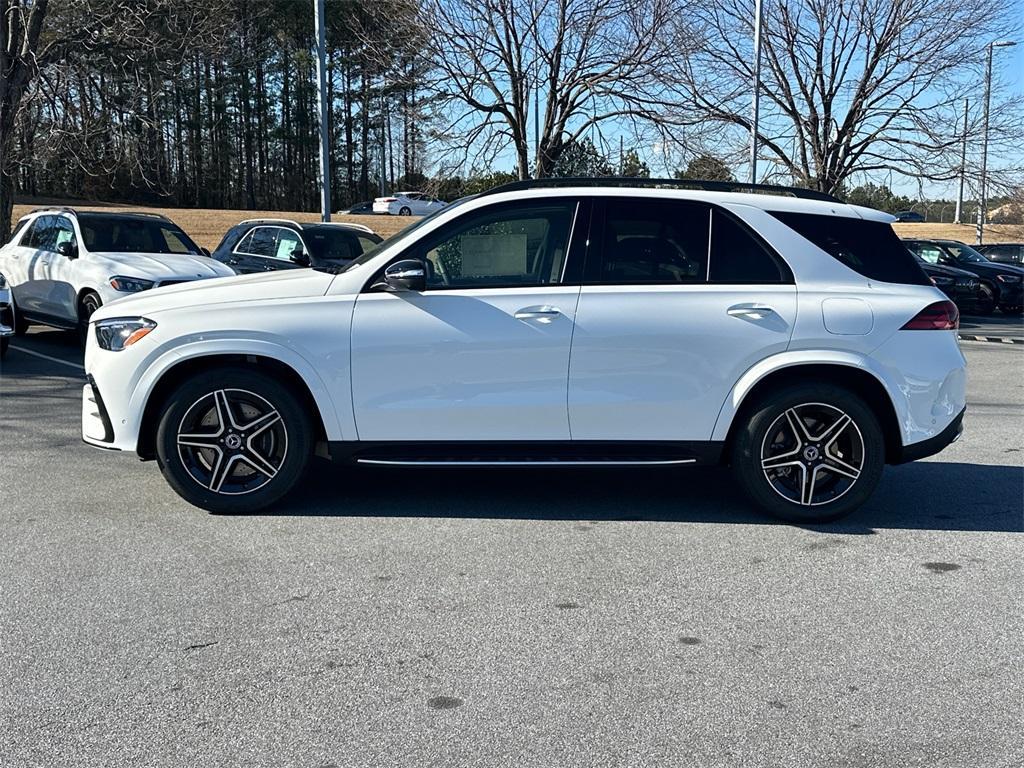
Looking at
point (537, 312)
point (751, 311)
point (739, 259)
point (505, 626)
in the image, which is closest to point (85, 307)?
point (537, 312)

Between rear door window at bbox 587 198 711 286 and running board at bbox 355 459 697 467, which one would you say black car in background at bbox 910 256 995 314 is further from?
running board at bbox 355 459 697 467

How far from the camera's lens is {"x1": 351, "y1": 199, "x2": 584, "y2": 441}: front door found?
5469mm

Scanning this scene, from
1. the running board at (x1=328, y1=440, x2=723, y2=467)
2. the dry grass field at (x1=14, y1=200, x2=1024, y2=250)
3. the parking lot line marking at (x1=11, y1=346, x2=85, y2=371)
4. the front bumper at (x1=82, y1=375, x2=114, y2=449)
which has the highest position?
the dry grass field at (x1=14, y1=200, x2=1024, y2=250)

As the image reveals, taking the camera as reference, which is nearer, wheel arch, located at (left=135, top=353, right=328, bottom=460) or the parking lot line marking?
wheel arch, located at (left=135, top=353, right=328, bottom=460)

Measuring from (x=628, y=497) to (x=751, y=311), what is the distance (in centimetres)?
143

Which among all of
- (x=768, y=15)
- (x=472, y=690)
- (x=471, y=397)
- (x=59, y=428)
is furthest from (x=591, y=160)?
(x=472, y=690)

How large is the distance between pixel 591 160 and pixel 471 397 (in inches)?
625

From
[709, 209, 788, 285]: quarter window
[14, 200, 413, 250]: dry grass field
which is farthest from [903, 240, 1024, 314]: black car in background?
[14, 200, 413, 250]: dry grass field

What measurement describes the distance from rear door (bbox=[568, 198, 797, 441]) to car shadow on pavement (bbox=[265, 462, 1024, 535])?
606mm

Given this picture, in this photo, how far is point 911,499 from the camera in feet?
20.5

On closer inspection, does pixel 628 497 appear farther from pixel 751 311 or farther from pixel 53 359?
pixel 53 359

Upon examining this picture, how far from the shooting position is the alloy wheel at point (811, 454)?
5.59m

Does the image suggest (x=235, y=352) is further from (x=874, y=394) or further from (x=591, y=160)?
(x=591, y=160)

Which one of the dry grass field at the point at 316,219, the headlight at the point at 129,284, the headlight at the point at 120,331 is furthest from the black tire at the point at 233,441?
the dry grass field at the point at 316,219
